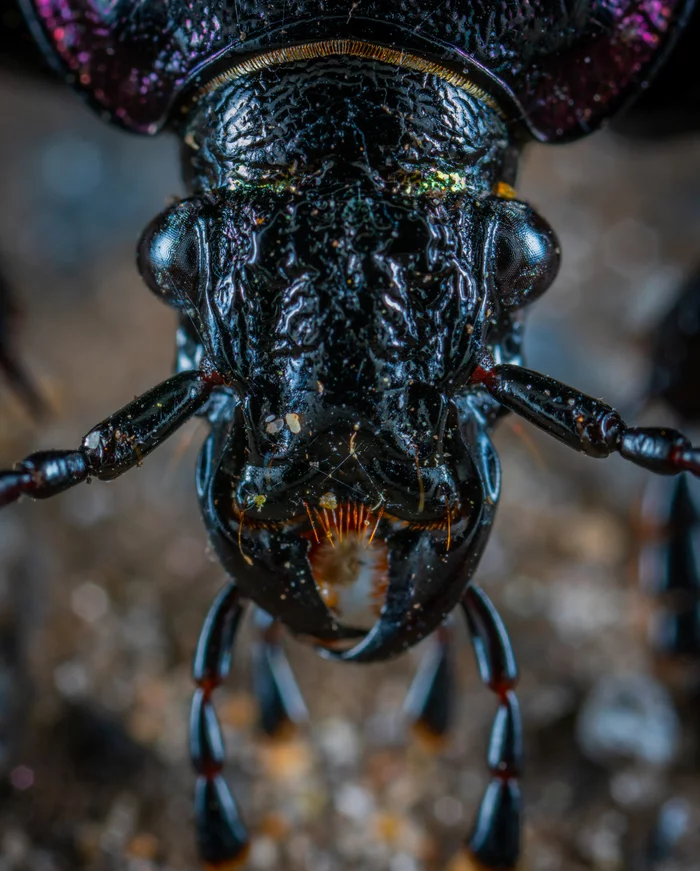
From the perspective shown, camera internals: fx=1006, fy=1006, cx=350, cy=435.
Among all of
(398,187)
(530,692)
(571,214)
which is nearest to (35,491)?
(398,187)

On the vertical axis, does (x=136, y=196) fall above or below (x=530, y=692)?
above

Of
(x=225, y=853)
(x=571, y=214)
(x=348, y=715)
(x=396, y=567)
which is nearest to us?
(x=396, y=567)

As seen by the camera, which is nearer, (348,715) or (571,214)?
(348,715)

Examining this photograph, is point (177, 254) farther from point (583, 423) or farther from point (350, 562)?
point (583, 423)

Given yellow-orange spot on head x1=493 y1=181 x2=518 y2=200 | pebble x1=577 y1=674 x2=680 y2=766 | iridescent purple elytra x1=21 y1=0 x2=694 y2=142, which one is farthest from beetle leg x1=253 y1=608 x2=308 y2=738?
iridescent purple elytra x1=21 y1=0 x2=694 y2=142

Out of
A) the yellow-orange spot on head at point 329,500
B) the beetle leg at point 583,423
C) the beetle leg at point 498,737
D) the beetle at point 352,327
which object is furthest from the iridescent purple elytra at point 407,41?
the beetle leg at point 498,737

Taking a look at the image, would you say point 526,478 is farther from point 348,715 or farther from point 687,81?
point 687,81

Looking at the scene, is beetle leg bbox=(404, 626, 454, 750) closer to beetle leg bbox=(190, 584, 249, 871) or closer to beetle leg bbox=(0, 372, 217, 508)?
beetle leg bbox=(190, 584, 249, 871)

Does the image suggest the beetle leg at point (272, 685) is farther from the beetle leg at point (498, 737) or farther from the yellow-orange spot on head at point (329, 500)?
the yellow-orange spot on head at point (329, 500)
